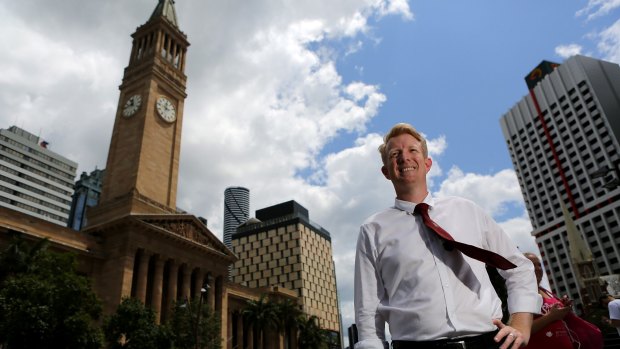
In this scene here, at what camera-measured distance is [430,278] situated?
285 cm

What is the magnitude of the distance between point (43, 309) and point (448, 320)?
2288 centimetres

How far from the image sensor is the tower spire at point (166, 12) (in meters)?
54.9

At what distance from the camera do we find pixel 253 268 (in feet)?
339

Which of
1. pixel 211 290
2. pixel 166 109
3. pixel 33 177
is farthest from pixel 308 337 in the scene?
pixel 33 177

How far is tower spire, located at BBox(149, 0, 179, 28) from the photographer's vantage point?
54.9 metres

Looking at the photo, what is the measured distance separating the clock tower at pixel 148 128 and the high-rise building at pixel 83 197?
87.6 m

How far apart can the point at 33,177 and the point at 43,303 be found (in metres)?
97.9

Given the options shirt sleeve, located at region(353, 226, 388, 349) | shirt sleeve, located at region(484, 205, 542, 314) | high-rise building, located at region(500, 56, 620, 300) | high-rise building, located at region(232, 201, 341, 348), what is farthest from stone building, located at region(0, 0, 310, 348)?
high-rise building, located at region(500, 56, 620, 300)

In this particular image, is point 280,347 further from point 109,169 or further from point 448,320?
point 448,320

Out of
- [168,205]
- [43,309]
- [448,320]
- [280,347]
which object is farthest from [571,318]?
[280,347]

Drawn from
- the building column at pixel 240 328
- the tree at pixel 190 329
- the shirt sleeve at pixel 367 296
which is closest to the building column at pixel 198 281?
the tree at pixel 190 329

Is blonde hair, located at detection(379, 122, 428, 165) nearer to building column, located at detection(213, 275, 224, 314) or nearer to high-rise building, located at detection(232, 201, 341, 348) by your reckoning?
building column, located at detection(213, 275, 224, 314)

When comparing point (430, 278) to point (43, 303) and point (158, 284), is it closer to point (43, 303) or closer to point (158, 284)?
point (43, 303)

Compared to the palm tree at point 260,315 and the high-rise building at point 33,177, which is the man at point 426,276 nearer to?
the palm tree at point 260,315
